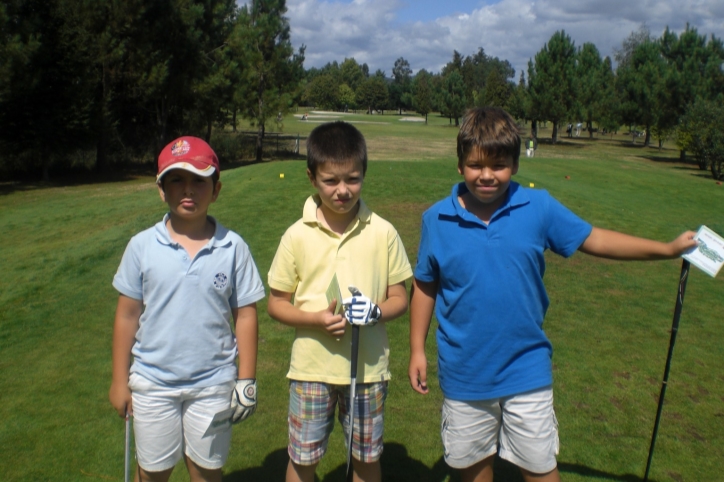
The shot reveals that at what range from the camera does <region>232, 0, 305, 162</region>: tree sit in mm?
30516

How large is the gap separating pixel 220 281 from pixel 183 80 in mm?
24744

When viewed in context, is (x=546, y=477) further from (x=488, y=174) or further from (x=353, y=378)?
(x=488, y=174)

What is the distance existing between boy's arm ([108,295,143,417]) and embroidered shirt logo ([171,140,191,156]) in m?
0.60

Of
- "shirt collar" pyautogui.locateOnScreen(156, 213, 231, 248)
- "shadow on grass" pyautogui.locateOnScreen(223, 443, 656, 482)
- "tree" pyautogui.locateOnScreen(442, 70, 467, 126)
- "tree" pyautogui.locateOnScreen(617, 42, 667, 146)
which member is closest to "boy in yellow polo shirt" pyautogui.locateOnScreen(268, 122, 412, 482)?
"shirt collar" pyautogui.locateOnScreen(156, 213, 231, 248)

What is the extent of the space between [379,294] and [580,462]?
1.79 metres

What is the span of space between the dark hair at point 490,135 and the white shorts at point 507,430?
97 centimetres

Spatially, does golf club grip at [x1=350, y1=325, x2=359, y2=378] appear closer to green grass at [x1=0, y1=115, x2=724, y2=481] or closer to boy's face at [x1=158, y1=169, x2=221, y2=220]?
boy's face at [x1=158, y1=169, x2=221, y2=220]

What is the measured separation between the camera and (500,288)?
8.29ft

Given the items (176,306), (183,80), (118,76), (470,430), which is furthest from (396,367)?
(183,80)

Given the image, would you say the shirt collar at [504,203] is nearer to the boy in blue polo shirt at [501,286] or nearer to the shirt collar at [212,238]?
the boy in blue polo shirt at [501,286]

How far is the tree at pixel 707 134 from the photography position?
26641mm

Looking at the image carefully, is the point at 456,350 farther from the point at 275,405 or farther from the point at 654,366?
the point at 654,366

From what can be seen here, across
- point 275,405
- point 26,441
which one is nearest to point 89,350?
point 26,441

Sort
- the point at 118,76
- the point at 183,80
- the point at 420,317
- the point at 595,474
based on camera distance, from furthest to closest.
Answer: the point at 183,80 → the point at 118,76 → the point at 595,474 → the point at 420,317
